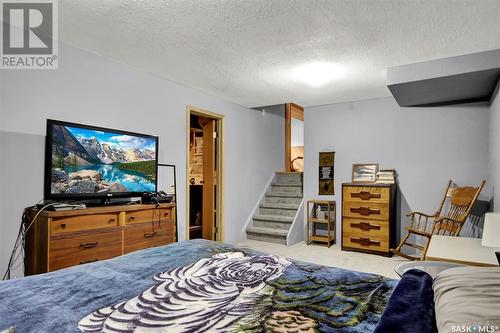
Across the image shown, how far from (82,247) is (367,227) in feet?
11.9

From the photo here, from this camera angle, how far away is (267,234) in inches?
198

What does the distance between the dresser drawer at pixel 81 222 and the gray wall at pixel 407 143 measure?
3.58 metres

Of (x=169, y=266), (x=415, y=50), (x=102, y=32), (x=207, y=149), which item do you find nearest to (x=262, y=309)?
(x=169, y=266)

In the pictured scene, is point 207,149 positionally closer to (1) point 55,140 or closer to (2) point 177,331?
(1) point 55,140

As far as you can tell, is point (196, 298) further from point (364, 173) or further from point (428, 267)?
point (364, 173)

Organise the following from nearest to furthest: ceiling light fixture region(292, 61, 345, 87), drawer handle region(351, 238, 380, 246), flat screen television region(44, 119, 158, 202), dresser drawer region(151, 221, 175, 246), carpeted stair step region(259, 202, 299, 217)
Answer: flat screen television region(44, 119, 158, 202)
dresser drawer region(151, 221, 175, 246)
ceiling light fixture region(292, 61, 345, 87)
drawer handle region(351, 238, 380, 246)
carpeted stair step region(259, 202, 299, 217)

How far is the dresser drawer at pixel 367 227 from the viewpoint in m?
4.12

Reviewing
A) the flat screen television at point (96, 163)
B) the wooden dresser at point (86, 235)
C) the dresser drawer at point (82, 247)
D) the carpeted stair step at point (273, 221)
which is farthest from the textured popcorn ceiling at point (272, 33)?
the carpeted stair step at point (273, 221)

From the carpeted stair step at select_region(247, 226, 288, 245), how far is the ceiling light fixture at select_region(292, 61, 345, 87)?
2.50m

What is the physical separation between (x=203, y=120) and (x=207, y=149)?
517mm

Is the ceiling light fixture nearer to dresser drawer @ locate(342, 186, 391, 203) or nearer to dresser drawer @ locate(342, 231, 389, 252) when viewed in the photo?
dresser drawer @ locate(342, 186, 391, 203)

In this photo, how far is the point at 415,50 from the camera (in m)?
Result: 2.85

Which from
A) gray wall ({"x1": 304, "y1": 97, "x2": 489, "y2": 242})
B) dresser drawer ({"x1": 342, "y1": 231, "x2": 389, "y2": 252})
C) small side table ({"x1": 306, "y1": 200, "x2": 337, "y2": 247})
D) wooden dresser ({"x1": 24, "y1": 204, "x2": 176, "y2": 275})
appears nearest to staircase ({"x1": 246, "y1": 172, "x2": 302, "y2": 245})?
small side table ({"x1": 306, "y1": 200, "x2": 337, "y2": 247})

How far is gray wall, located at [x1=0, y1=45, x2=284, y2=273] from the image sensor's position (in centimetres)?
241
